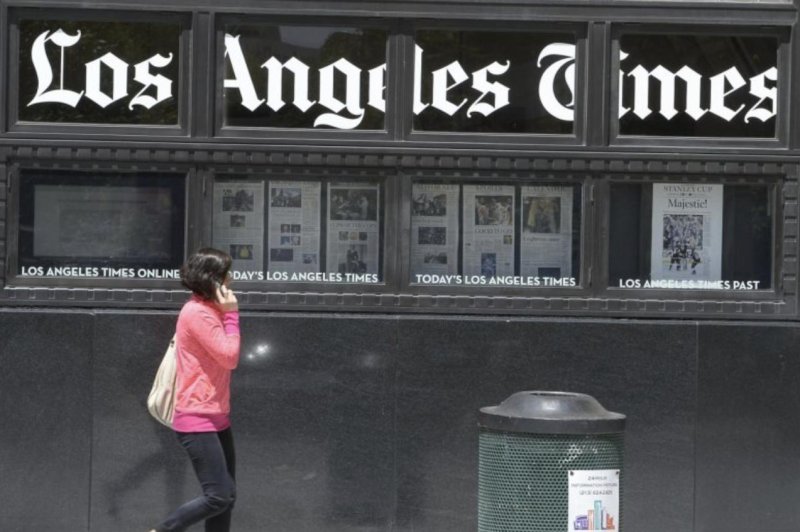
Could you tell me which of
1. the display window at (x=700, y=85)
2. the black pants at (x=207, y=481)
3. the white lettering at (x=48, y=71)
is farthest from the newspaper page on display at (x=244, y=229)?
the display window at (x=700, y=85)

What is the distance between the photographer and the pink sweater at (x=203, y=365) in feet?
22.8

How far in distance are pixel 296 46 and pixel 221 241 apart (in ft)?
4.01

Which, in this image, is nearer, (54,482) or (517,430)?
(517,430)

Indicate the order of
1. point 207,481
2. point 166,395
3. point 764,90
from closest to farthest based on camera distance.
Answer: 1. point 207,481
2. point 166,395
3. point 764,90

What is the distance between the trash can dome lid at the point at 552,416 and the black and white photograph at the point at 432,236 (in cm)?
209

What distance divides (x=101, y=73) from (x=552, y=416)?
11.9 feet

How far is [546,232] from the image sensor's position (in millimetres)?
8281

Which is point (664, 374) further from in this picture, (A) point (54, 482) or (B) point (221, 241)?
(A) point (54, 482)

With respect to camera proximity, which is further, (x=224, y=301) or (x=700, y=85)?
(x=700, y=85)

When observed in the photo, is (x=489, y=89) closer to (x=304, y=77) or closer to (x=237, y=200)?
(x=304, y=77)

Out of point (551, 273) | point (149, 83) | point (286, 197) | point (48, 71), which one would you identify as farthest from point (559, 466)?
point (48, 71)

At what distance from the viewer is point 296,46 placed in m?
8.22

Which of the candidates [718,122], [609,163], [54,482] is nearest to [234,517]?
[54,482]

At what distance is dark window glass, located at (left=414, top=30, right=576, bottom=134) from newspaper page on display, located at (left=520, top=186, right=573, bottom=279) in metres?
0.38
